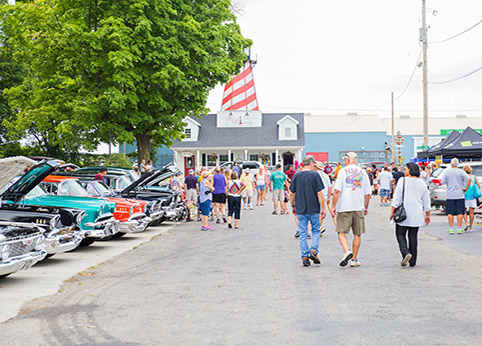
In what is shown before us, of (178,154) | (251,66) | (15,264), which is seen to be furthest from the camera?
(251,66)

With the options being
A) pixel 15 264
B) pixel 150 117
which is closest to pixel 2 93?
pixel 150 117

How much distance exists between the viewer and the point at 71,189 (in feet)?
45.6

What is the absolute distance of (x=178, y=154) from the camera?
57875 millimetres

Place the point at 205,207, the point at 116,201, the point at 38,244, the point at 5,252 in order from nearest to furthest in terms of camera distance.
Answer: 1. the point at 5,252
2. the point at 38,244
3. the point at 116,201
4. the point at 205,207

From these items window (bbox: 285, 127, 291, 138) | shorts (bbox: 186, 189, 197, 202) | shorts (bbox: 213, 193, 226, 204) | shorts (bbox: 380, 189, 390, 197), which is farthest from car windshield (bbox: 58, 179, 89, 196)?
window (bbox: 285, 127, 291, 138)

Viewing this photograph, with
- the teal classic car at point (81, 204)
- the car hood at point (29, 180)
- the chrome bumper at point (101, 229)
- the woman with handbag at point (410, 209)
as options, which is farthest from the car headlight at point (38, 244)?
the woman with handbag at point (410, 209)

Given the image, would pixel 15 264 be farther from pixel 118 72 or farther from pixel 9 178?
pixel 118 72

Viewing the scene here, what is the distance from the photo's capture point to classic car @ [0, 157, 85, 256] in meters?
9.57

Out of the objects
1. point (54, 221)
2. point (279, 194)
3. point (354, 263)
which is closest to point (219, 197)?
point (279, 194)

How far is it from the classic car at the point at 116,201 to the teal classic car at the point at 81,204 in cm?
73

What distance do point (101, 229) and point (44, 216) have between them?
254 cm

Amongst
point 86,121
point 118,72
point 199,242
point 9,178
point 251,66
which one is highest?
point 251,66

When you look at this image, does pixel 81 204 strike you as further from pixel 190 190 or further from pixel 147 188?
pixel 190 190

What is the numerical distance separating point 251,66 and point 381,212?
41.5 metres
